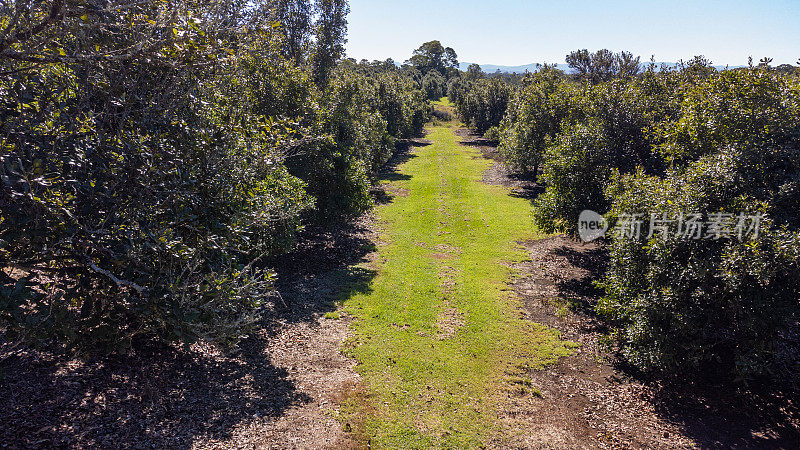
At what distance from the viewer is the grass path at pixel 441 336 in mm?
11070

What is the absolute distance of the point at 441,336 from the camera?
15.6 m

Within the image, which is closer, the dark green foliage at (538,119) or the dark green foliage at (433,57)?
the dark green foliage at (538,119)

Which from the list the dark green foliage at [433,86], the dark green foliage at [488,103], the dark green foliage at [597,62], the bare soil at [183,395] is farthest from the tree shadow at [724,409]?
the dark green foliage at [433,86]

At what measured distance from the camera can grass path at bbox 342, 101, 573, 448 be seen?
1107cm

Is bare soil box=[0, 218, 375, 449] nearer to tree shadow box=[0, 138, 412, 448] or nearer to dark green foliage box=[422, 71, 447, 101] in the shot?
tree shadow box=[0, 138, 412, 448]

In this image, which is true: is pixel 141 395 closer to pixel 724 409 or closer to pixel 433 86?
pixel 724 409

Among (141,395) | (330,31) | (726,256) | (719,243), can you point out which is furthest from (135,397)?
(330,31)

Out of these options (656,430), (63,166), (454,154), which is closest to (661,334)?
(656,430)

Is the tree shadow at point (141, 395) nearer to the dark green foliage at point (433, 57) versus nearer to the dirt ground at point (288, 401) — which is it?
the dirt ground at point (288, 401)

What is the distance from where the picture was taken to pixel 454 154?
60781 millimetres


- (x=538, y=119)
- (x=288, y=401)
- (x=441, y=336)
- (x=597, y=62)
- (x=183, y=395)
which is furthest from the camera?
(x=597, y=62)

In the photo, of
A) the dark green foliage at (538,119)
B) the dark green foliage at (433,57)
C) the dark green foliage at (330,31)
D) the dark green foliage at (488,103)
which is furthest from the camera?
the dark green foliage at (433,57)

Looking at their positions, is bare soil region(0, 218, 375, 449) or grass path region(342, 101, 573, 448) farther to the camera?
grass path region(342, 101, 573, 448)

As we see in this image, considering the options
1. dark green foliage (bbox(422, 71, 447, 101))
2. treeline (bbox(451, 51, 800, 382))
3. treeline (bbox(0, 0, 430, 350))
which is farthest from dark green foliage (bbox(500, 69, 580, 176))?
dark green foliage (bbox(422, 71, 447, 101))
